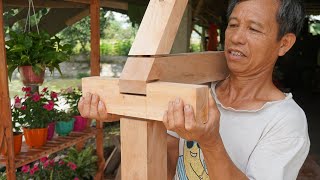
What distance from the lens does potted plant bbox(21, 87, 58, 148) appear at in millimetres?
2205

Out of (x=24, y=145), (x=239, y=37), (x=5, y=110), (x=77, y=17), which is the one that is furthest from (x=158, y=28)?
(x=77, y=17)

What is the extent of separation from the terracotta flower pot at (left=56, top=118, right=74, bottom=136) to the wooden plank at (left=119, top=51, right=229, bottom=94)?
6.02ft

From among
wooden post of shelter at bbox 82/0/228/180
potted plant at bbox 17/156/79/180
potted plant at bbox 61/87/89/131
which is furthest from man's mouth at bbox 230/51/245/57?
potted plant at bbox 17/156/79/180

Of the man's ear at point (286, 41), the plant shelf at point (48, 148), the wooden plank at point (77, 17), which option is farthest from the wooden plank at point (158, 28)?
the wooden plank at point (77, 17)

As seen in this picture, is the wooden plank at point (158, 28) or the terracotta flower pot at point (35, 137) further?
the terracotta flower pot at point (35, 137)

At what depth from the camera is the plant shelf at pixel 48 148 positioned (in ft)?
6.57

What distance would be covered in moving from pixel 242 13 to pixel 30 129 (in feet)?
5.65

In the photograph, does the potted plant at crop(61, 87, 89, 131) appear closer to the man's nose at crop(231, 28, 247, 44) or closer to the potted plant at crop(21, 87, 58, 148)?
the potted plant at crop(21, 87, 58, 148)

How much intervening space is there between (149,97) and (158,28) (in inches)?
5.0

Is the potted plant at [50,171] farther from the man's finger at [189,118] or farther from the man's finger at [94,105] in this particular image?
the man's finger at [189,118]

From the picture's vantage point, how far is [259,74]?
3.26 feet

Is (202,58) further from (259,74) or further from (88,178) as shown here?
(88,178)

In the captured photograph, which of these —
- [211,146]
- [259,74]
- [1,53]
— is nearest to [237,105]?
[259,74]

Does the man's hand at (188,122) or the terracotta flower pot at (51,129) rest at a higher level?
the man's hand at (188,122)
